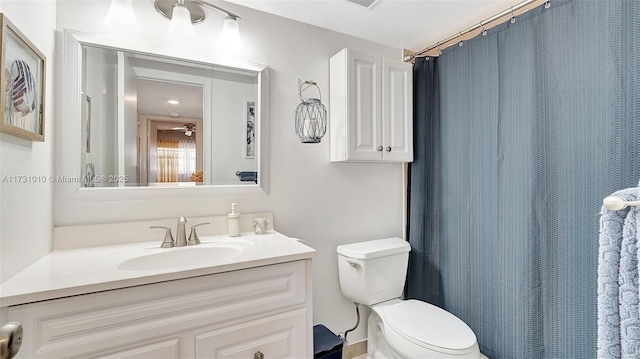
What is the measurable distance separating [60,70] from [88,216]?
62cm

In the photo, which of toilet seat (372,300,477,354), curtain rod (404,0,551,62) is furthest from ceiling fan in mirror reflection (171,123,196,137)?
curtain rod (404,0,551,62)

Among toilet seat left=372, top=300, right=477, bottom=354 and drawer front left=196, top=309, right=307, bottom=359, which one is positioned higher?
drawer front left=196, top=309, right=307, bottom=359

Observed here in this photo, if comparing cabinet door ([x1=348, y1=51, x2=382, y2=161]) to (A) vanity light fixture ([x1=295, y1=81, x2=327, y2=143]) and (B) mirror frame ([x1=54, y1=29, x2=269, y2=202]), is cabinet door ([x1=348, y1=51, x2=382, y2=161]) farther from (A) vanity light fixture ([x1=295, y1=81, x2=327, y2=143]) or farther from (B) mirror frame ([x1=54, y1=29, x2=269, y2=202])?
(B) mirror frame ([x1=54, y1=29, x2=269, y2=202])

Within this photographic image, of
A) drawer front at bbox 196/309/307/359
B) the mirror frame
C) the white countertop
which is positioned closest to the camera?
the white countertop

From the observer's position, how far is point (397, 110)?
1.87 meters

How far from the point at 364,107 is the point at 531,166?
Answer: 3.02 feet

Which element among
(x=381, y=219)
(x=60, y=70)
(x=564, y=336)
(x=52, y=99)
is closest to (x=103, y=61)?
(x=60, y=70)

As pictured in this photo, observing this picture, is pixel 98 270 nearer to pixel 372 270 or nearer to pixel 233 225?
pixel 233 225

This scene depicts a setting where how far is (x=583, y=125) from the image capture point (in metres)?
1.21

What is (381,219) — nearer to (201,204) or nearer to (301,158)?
(301,158)

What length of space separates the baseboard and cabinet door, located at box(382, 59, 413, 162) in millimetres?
1244

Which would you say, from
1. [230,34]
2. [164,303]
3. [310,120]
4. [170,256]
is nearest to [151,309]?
[164,303]

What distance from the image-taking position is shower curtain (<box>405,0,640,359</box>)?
1.15 metres

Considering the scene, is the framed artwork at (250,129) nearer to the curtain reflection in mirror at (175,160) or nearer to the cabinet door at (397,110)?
the curtain reflection in mirror at (175,160)
